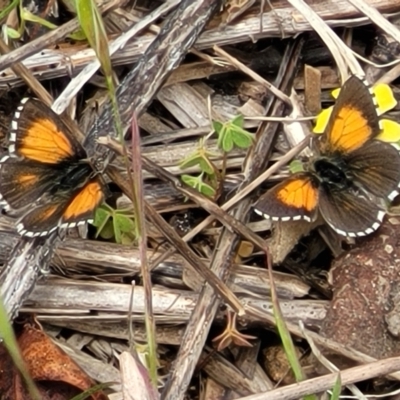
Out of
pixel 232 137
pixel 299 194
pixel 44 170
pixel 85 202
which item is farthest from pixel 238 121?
pixel 44 170

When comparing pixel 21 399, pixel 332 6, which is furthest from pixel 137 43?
pixel 21 399

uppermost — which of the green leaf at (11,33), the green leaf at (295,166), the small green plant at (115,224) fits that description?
the green leaf at (11,33)

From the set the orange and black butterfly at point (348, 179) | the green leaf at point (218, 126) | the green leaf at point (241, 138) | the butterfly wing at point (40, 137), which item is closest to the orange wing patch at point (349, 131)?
the orange and black butterfly at point (348, 179)

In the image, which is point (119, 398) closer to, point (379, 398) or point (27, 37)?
point (379, 398)

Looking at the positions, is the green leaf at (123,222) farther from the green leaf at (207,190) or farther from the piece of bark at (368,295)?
the piece of bark at (368,295)

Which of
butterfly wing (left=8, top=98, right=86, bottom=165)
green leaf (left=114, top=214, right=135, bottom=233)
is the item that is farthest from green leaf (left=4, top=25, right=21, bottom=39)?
green leaf (left=114, top=214, right=135, bottom=233)

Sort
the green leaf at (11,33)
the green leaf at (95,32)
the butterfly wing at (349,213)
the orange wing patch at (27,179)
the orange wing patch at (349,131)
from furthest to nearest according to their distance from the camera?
the green leaf at (11,33) < the orange wing patch at (27,179) < the orange wing patch at (349,131) < the butterfly wing at (349,213) < the green leaf at (95,32)
